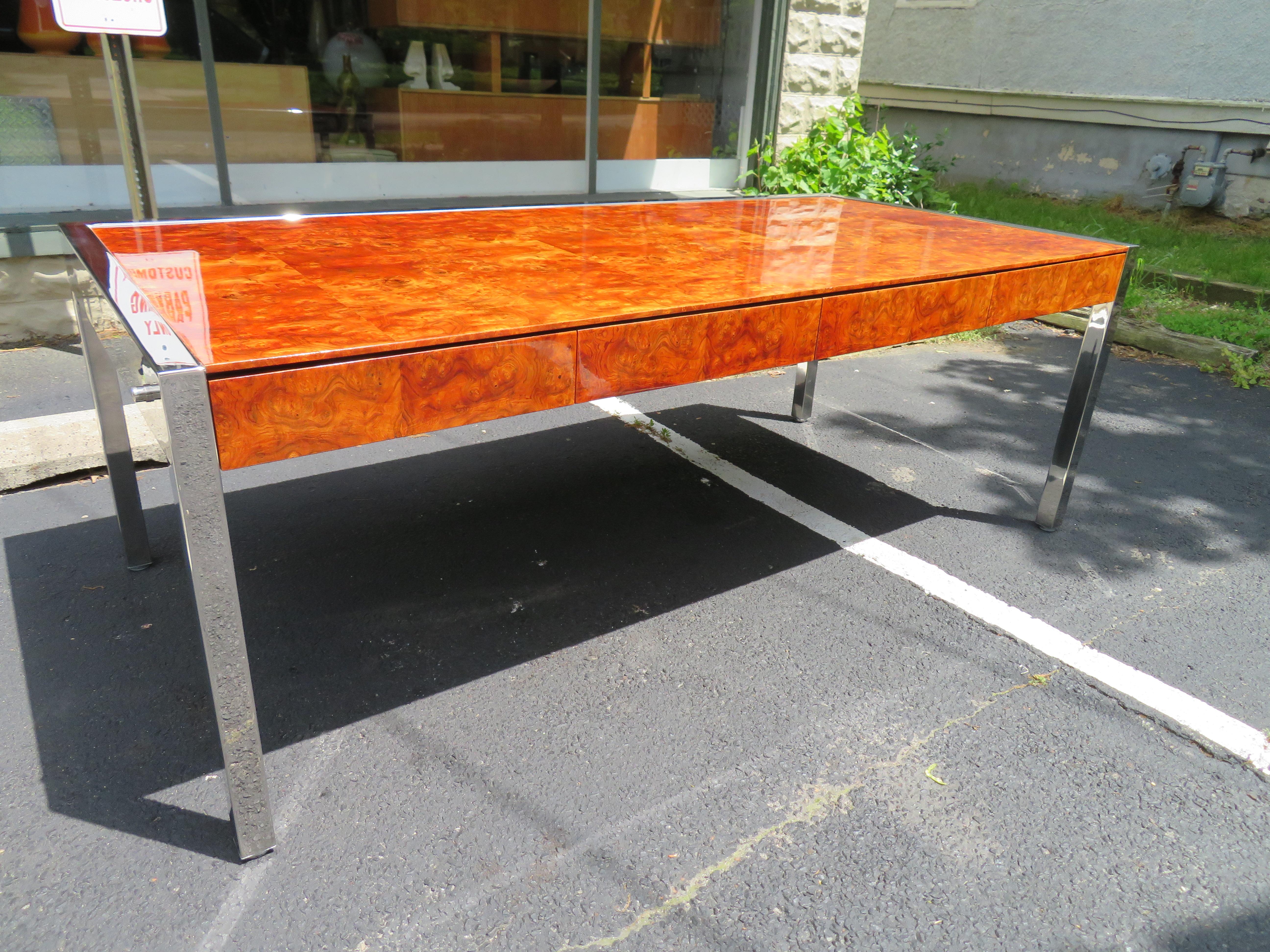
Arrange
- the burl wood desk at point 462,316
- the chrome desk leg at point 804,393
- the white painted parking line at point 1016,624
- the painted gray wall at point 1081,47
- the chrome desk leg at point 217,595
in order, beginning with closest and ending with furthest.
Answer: the chrome desk leg at point 217,595, the burl wood desk at point 462,316, the white painted parking line at point 1016,624, the chrome desk leg at point 804,393, the painted gray wall at point 1081,47

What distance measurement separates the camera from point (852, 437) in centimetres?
384

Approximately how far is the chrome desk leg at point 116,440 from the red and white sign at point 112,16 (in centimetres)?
120

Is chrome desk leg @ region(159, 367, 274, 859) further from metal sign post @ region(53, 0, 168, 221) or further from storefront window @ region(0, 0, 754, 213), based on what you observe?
storefront window @ region(0, 0, 754, 213)

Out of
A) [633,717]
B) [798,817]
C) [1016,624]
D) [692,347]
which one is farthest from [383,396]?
[1016,624]

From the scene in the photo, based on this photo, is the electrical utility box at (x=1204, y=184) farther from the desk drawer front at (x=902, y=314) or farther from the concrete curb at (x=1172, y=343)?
the desk drawer front at (x=902, y=314)

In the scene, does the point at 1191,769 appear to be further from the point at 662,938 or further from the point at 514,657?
the point at 514,657

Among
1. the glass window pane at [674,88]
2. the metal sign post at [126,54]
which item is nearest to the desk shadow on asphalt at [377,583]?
the metal sign post at [126,54]

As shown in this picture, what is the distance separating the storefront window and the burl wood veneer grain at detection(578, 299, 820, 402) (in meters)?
3.96

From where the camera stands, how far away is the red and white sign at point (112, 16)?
111 inches

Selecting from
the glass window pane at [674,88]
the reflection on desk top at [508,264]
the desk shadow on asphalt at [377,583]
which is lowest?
the desk shadow on asphalt at [377,583]

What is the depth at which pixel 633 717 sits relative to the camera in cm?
207

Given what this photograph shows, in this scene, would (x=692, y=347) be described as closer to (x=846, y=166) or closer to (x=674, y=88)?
(x=846, y=166)

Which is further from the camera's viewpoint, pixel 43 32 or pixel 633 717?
pixel 43 32

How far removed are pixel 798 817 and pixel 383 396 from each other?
45.9 inches
